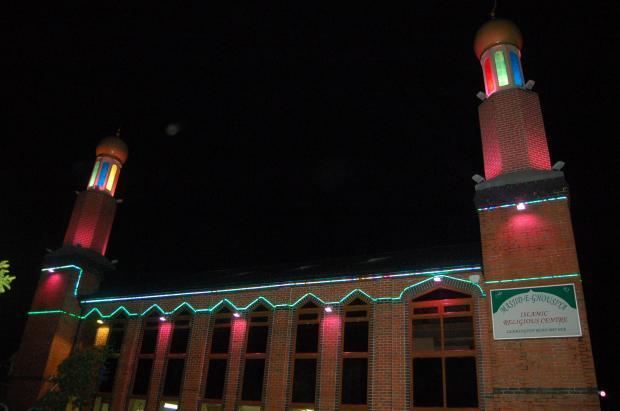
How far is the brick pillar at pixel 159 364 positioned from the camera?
17.1 m

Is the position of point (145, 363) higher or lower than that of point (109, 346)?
lower

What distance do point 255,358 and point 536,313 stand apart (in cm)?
869

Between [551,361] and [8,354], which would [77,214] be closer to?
[8,354]

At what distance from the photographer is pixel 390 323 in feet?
46.7

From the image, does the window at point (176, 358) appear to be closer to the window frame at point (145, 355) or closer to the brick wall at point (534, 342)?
the window frame at point (145, 355)

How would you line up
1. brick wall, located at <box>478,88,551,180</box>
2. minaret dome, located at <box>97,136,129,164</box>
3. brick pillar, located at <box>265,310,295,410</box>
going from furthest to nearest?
1. minaret dome, located at <box>97,136,129,164</box>
2. brick pillar, located at <box>265,310,295,410</box>
3. brick wall, located at <box>478,88,551,180</box>

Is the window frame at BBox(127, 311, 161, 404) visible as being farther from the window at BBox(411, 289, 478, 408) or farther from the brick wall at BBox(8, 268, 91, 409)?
the window at BBox(411, 289, 478, 408)

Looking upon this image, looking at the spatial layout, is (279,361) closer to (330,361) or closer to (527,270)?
(330,361)

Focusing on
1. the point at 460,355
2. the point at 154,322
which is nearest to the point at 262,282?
the point at 154,322

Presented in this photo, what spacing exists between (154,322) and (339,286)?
766 cm

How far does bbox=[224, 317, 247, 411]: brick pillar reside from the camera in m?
15.8

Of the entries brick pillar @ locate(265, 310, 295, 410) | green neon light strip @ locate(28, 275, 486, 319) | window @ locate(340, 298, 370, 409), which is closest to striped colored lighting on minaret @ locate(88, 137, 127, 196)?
green neon light strip @ locate(28, 275, 486, 319)

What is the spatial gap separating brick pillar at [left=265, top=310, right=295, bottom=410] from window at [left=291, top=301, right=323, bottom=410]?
0.24m

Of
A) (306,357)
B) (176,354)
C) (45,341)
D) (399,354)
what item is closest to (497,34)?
(399,354)
